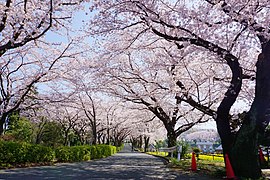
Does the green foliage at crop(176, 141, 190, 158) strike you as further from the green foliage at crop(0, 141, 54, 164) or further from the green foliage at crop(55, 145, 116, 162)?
the green foliage at crop(0, 141, 54, 164)

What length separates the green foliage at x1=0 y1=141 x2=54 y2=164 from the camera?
1159cm

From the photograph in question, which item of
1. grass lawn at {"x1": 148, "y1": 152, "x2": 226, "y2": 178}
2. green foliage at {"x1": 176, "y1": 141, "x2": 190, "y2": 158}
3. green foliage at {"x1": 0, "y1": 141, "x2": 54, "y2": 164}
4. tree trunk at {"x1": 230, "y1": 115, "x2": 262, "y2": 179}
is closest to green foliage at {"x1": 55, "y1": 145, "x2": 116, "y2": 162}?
green foliage at {"x1": 0, "y1": 141, "x2": 54, "y2": 164}

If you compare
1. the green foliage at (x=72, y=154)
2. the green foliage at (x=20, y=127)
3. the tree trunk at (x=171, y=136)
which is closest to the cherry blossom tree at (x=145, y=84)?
the tree trunk at (x=171, y=136)

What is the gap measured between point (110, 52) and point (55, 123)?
2278 cm

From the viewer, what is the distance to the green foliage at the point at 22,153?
456 inches

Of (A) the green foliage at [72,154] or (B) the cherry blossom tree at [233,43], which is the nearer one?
(B) the cherry blossom tree at [233,43]

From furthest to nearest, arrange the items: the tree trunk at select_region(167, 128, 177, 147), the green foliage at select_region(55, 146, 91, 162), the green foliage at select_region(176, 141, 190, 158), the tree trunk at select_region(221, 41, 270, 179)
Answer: the tree trunk at select_region(167, 128, 177, 147) → the green foliage at select_region(176, 141, 190, 158) → the green foliage at select_region(55, 146, 91, 162) → the tree trunk at select_region(221, 41, 270, 179)

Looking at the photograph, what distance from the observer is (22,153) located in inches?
493

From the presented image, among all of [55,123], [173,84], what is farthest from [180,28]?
[55,123]

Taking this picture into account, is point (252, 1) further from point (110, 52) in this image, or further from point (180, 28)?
point (110, 52)

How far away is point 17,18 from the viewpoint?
8.81 m

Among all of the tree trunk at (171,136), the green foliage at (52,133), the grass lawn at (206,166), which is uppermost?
the green foliage at (52,133)

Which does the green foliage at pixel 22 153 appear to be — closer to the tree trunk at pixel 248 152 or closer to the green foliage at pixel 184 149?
the green foliage at pixel 184 149

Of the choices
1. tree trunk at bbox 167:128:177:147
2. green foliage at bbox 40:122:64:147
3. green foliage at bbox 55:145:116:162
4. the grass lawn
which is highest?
green foliage at bbox 40:122:64:147
